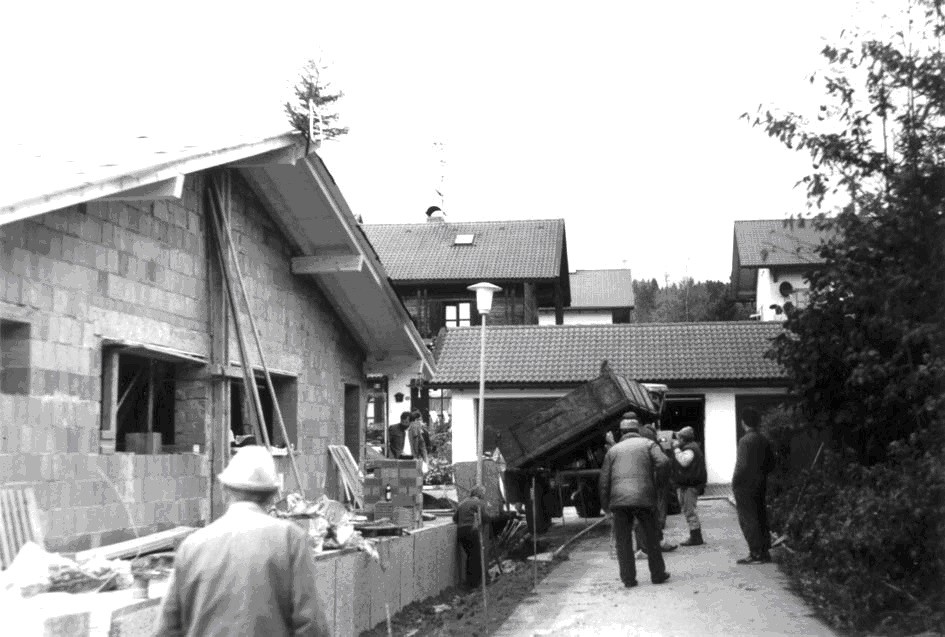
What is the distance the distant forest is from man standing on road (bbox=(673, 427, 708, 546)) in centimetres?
4701

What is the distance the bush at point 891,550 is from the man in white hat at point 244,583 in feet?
19.0

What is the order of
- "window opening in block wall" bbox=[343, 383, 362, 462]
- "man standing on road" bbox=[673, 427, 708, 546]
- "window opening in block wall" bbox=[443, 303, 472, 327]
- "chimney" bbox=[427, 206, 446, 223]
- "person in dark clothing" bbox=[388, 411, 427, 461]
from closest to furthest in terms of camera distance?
"man standing on road" bbox=[673, 427, 708, 546] → "window opening in block wall" bbox=[343, 383, 362, 462] → "person in dark clothing" bbox=[388, 411, 427, 461] → "window opening in block wall" bbox=[443, 303, 472, 327] → "chimney" bbox=[427, 206, 446, 223]

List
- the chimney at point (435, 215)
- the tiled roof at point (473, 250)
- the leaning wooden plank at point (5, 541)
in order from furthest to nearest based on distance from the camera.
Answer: the chimney at point (435, 215) < the tiled roof at point (473, 250) < the leaning wooden plank at point (5, 541)

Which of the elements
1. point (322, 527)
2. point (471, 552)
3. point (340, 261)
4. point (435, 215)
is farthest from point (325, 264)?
point (435, 215)

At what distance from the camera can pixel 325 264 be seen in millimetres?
15836

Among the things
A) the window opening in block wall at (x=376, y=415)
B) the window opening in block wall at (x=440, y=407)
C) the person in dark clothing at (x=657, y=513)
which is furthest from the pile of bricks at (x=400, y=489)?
the window opening in block wall at (x=440, y=407)

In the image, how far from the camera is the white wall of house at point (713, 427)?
32.4 meters

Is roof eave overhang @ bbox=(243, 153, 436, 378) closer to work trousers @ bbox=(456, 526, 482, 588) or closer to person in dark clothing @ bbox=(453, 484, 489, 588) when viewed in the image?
person in dark clothing @ bbox=(453, 484, 489, 588)

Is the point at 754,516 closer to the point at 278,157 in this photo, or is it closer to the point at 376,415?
the point at 278,157

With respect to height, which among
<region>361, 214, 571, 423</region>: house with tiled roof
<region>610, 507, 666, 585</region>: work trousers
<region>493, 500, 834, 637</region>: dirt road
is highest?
<region>361, 214, 571, 423</region>: house with tiled roof

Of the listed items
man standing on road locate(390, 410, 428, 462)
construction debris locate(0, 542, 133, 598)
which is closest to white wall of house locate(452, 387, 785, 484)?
man standing on road locate(390, 410, 428, 462)

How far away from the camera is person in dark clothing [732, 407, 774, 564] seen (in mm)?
14453

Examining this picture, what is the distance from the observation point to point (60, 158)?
10.4m

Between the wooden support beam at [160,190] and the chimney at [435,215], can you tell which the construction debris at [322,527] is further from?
the chimney at [435,215]
